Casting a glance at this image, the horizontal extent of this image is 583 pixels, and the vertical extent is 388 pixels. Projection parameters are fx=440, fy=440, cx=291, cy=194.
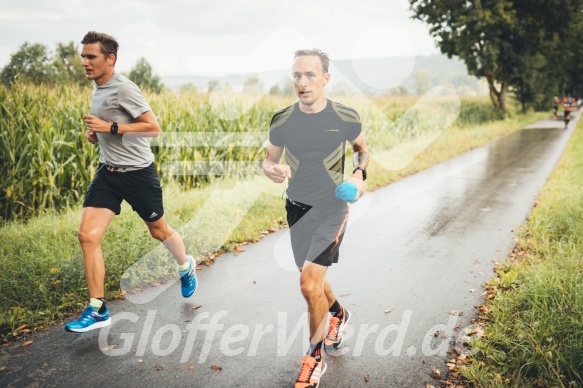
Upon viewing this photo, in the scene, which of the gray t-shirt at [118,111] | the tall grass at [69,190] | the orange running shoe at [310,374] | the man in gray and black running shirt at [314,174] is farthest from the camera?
the tall grass at [69,190]

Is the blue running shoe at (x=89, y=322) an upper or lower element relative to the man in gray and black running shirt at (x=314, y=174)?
lower

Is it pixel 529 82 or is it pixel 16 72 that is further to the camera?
pixel 529 82

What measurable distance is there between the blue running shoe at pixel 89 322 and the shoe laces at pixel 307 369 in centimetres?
174

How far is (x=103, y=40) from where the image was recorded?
363cm

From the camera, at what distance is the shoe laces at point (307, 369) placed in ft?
9.48

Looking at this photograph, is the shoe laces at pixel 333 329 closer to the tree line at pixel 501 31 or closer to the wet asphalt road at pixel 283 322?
the wet asphalt road at pixel 283 322

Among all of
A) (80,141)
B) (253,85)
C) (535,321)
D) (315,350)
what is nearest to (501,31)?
(253,85)

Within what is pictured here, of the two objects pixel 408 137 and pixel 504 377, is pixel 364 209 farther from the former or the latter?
pixel 408 137

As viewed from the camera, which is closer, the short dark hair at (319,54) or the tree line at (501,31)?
the short dark hair at (319,54)

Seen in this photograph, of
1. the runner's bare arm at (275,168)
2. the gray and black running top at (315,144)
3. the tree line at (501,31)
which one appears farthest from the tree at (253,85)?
the tree line at (501,31)

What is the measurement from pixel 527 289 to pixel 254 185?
18.6 ft

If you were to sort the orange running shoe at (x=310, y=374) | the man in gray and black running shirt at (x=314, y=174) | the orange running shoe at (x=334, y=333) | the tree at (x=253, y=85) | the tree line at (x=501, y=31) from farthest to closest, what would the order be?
the tree line at (x=501, y=31) < the tree at (x=253, y=85) < the orange running shoe at (x=334, y=333) < the man in gray and black running shirt at (x=314, y=174) < the orange running shoe at (x=310, y=374)

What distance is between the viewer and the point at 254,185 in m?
8.73

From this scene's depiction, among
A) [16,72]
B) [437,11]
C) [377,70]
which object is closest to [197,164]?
[16,72]
